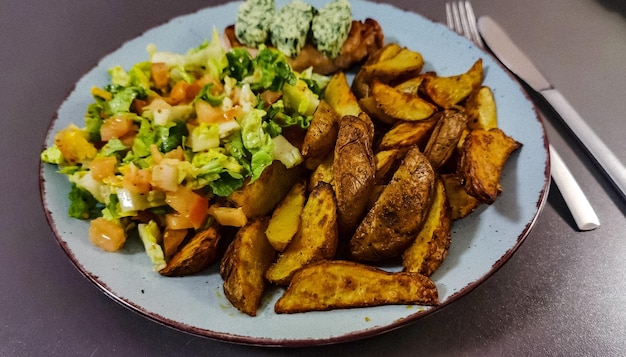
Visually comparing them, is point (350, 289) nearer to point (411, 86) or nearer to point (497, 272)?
point (497, 272)

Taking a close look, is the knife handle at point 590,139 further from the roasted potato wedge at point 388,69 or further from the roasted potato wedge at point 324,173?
the roasted potato wedge at point 324,173

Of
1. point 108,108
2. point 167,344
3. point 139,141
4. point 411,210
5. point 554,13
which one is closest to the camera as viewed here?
point 411,210

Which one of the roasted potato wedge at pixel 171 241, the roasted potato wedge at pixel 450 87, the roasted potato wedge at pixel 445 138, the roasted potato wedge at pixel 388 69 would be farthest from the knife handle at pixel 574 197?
the roasted potato wedge at pixel 171 241

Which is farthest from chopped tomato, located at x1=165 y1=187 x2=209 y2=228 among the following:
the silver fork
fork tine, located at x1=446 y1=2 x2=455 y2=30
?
fork tine, located at x1=446 y1=2 x2=455 y2=30

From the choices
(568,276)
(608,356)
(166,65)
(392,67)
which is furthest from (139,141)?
(608,356)

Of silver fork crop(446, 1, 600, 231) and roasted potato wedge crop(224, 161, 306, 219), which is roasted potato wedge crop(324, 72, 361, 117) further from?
silver fork crop(446, 1, 600, 231)

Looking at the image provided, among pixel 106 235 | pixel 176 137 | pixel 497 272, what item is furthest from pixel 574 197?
pixel 106 235

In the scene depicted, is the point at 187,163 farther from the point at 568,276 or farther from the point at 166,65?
the point at 568,276
